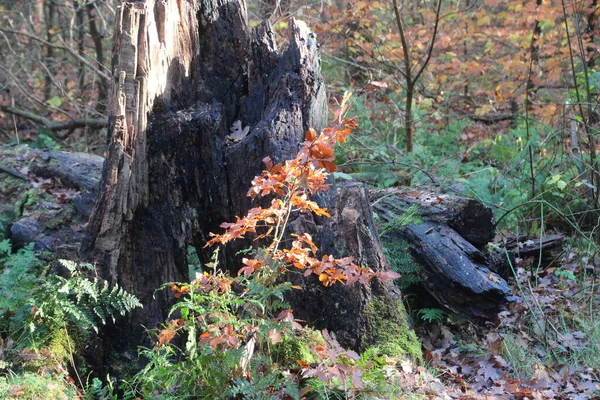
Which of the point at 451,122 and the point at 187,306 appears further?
the point at 451,122

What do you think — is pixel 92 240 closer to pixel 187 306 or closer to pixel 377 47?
pixel 187 306

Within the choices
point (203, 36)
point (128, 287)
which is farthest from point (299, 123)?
point (128, 287)

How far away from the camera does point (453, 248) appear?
5.05m

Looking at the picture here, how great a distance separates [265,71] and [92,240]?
1724mm

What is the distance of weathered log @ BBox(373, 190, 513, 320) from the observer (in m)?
4.87

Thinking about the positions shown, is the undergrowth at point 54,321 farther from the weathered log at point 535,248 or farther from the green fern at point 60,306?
the weathered log at point 535,248

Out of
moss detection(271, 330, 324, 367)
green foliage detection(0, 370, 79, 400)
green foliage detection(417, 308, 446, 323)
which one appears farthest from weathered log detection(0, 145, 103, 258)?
green foliage detection(417, 308, 446, 323)

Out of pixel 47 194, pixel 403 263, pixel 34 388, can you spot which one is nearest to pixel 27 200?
pixel 47 194

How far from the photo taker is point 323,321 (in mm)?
4199

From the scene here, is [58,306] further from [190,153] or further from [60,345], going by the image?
[190,153]

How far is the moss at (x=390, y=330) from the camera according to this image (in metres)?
4.13

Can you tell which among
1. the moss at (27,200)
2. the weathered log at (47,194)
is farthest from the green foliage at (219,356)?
the moss at (27,200)

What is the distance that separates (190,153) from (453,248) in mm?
2233

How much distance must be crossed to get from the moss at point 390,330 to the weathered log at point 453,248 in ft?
2.65
